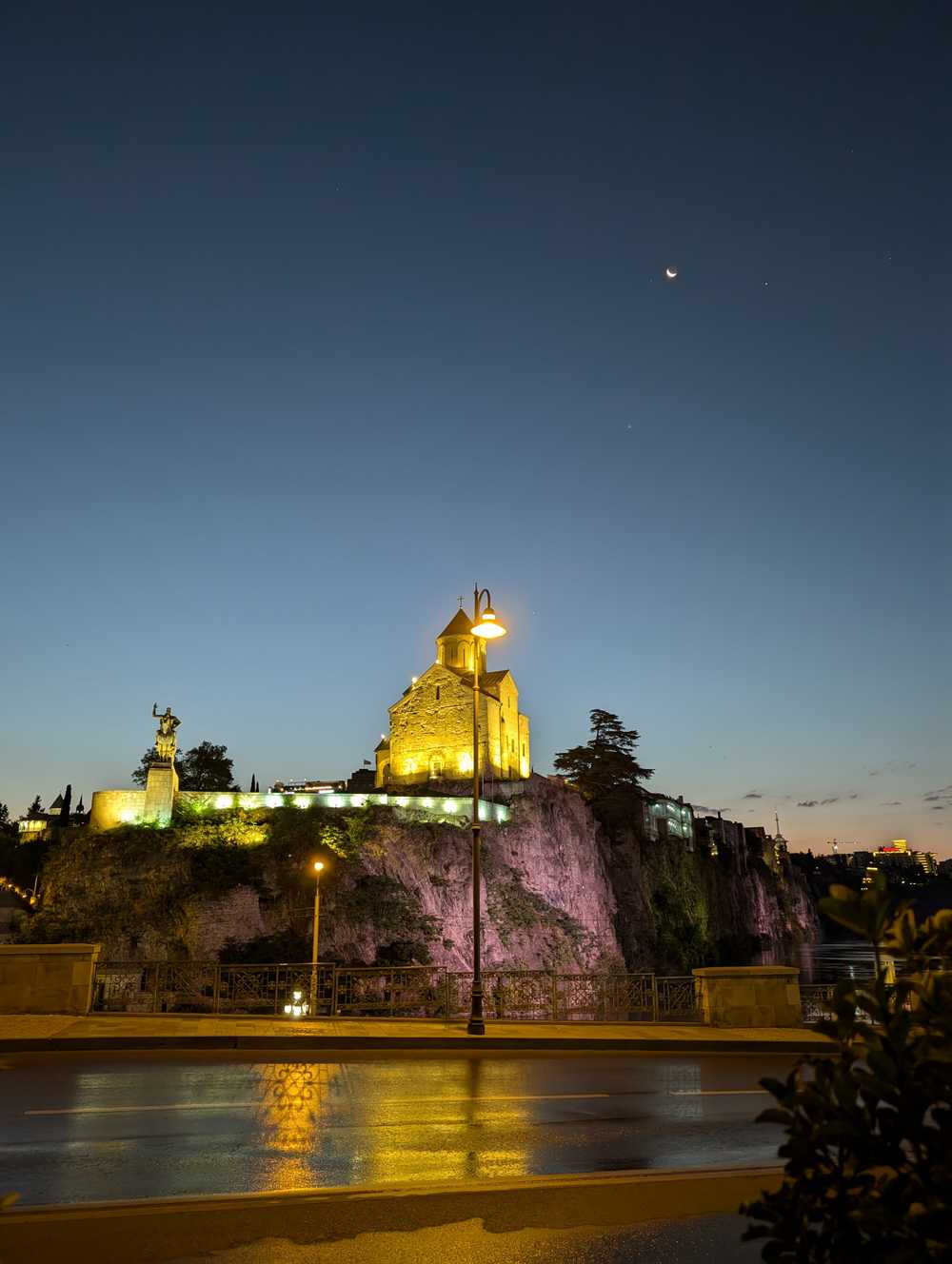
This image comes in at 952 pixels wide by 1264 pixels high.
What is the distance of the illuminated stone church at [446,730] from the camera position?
68.1 meters

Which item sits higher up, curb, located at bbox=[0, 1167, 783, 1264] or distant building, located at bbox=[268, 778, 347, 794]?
distant building, located at bbox=[268, 778, 347, 794]

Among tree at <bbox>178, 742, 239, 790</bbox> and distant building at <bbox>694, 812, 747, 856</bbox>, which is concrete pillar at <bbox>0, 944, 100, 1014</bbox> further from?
distant building at <bbox>694, 812, 747, 856</bbox>

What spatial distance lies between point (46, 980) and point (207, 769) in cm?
7322

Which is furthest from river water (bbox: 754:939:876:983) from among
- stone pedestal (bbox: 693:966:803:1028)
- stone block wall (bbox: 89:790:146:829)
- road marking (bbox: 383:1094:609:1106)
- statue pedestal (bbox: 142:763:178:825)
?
road marking (bbox: 383:1094:609:1106)

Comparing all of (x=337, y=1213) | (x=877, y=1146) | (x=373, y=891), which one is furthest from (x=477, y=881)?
(x=373, y=891)

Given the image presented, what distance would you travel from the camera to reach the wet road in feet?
21.6

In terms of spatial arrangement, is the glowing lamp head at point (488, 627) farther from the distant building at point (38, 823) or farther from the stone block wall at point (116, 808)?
the distant building at point (38, 823)

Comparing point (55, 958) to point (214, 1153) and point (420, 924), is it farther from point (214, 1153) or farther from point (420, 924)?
point (420, 924)

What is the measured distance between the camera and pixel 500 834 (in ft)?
196

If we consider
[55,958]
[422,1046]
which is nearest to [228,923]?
[55,958]

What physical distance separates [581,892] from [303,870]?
23340 millimetres

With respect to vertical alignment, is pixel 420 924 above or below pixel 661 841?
below

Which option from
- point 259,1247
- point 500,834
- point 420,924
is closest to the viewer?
point 259,1247

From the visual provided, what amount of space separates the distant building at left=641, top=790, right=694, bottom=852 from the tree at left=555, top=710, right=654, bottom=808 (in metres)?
2.58
